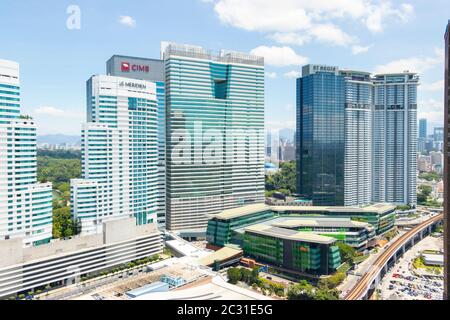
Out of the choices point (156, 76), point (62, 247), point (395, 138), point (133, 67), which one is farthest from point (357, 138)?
point (62, 247)

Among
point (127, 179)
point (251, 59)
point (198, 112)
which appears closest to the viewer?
point (127, 179)

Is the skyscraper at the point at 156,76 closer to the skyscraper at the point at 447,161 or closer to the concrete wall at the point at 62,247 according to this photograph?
the concrete wall at the point at 62,247

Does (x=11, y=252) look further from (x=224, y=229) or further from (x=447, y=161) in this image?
(x=447, y=161)

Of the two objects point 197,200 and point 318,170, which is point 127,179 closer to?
point 197,200

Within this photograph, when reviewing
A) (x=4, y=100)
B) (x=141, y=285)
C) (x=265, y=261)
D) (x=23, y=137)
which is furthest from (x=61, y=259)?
(x=265, y=261)

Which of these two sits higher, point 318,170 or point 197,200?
point 318,170

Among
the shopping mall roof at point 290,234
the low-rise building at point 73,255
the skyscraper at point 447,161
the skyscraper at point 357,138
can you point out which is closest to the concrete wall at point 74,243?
the low-rise building at point 73,255
